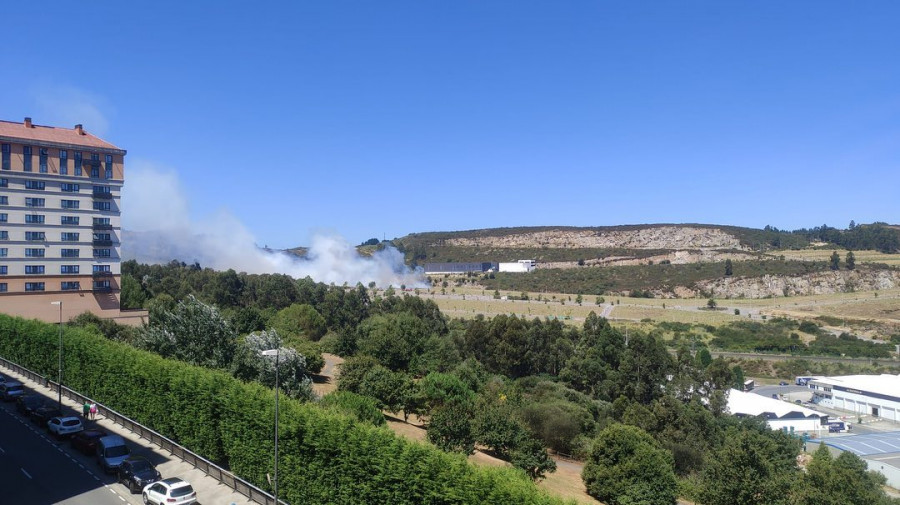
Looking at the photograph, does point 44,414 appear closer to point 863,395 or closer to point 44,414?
point 44,414

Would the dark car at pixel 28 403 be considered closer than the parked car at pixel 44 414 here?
No

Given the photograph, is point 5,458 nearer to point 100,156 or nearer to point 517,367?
point 100,156

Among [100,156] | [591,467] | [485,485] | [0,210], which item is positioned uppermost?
[100,156]

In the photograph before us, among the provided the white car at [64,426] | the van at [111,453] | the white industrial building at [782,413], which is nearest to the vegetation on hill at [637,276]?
the white industrial building at [782,413]

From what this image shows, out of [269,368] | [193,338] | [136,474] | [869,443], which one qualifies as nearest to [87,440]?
[136,474]

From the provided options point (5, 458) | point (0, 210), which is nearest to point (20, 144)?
point (0, 210)

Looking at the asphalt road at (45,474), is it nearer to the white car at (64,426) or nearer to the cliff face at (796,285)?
the white car at (64,426)

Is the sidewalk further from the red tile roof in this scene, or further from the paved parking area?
the paved parking area
